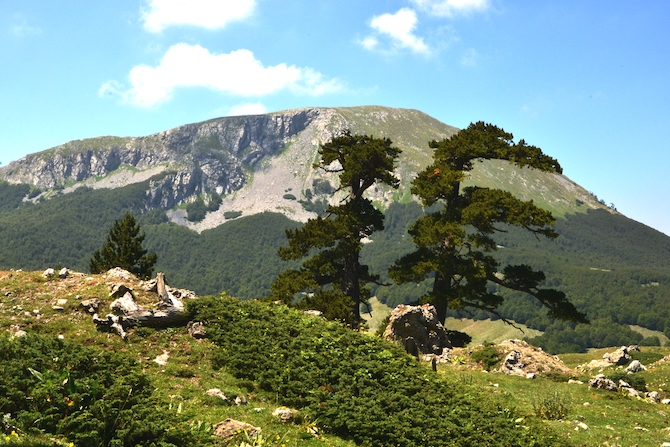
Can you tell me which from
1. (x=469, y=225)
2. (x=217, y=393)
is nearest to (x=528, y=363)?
(x=469, y=225)

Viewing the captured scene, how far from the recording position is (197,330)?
69.3 feet

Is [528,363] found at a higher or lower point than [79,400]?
lower

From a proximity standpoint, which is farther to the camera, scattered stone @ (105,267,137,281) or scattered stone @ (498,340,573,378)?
scattered stone @ (498,340,573,378)

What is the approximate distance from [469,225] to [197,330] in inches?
952

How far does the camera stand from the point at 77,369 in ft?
45.4

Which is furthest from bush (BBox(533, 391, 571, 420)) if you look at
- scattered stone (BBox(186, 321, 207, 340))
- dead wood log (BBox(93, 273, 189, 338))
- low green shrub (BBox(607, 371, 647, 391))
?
dead wood log (BBox(93, 273, 189, 338))

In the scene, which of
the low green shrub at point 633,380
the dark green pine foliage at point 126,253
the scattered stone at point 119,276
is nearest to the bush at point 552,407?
the low green shrub at point 633,380

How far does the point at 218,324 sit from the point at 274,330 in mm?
2513

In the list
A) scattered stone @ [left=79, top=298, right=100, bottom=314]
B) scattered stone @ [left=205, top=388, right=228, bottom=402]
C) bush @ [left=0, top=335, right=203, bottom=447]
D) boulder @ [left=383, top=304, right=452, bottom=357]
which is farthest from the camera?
boulder @ [left=383, top=304, right=452, bottom=357]

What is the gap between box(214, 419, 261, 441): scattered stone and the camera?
42.7 ft

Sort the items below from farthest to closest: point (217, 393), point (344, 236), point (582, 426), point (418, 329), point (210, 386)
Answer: point (344, 236) < point (418, 329) < point (582, 426) < point (210, 386) < point (217, 393)

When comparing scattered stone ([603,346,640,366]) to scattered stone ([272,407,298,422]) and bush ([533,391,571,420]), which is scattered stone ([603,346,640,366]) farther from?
scattered stone ([272,407,298,422])

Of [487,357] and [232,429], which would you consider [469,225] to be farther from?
[232,429]

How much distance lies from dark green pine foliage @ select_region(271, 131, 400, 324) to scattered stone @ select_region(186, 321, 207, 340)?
17.2 m
